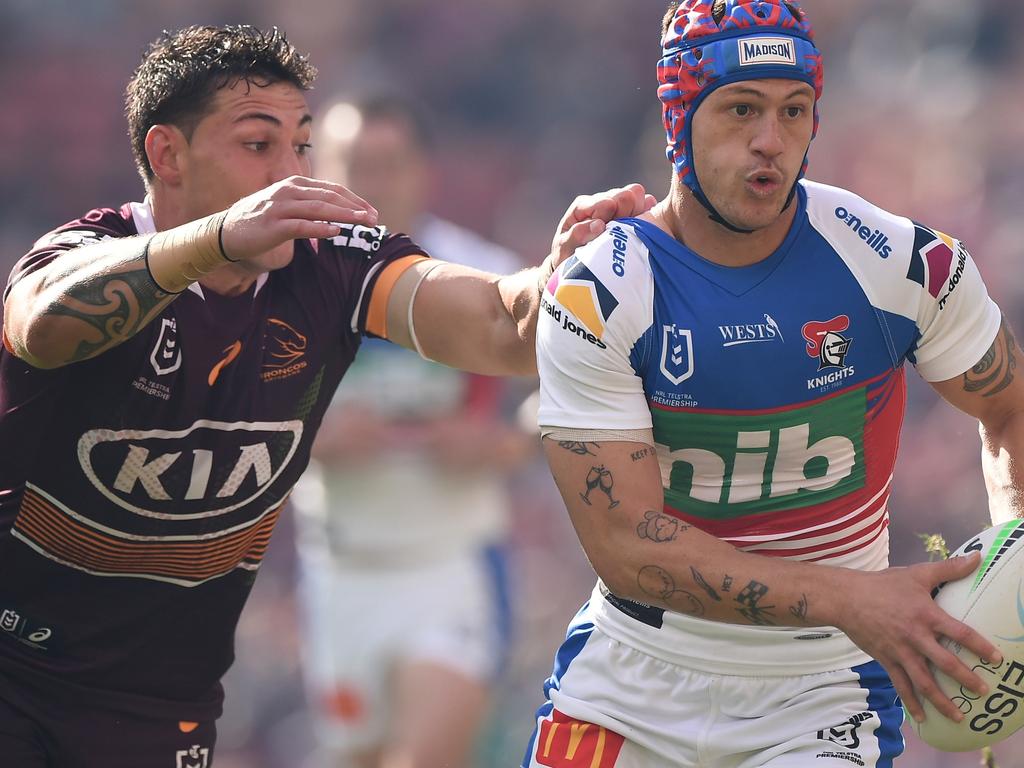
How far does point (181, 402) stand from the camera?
4.37m

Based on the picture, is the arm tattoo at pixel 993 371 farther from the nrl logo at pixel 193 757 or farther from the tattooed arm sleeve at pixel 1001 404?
the nrl logo at pixel 193 757

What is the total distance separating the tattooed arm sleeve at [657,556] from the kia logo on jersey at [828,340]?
49cm

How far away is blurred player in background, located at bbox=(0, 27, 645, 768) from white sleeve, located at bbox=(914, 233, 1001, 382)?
0.83m

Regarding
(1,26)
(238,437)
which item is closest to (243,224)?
(238,437)

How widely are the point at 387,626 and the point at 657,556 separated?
172 inches

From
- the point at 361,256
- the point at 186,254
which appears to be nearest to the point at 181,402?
the point at 186,254

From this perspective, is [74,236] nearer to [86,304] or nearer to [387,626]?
[86,304]

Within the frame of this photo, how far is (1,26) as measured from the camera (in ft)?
47.7

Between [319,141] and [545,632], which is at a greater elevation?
[319,141]

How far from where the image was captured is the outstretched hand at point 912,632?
330 cm

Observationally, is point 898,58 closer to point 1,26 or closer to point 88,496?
point 1,26

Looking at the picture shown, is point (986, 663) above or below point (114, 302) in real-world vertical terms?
below

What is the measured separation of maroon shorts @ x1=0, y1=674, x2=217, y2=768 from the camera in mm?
4387

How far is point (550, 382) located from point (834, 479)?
79 cm
